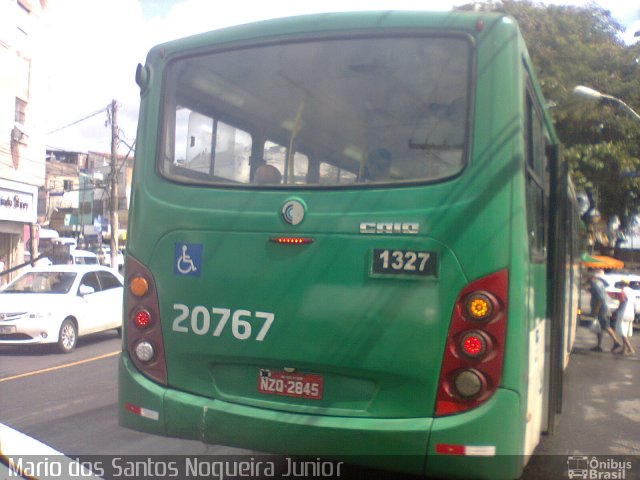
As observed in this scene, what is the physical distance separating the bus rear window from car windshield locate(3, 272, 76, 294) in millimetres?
9480

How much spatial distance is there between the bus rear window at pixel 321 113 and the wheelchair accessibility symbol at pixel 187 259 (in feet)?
1.41

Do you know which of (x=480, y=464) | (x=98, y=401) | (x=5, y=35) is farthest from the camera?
(x=5, y=35)

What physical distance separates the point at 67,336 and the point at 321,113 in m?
9.80

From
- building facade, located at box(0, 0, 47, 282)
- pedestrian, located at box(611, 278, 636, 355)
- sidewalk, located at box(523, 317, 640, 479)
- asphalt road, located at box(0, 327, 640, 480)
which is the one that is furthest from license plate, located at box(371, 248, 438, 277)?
building facade, located at box(0, 0, 47, 282)

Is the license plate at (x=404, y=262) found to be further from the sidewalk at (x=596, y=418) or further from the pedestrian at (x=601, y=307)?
the pedestrian at (x=601, y=307)

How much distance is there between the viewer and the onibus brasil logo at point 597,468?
546 centimetres

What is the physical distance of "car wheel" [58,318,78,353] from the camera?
12305mm

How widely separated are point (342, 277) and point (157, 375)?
138cm

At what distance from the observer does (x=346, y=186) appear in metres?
4.05

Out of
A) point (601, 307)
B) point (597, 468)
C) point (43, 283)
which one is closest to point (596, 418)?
point (597, 468)

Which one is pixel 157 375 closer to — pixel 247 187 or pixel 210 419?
pixel 210 419

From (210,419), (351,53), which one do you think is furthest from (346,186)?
(210,419)

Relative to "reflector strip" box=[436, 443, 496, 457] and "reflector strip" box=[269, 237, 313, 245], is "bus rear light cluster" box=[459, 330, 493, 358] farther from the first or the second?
"reflector strip" box=[269, 237, 313, 245]

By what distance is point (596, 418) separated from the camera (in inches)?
308
